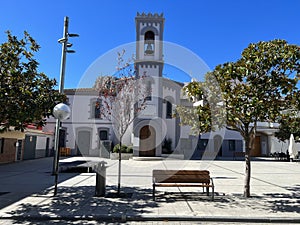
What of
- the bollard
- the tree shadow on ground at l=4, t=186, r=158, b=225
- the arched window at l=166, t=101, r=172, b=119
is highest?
the arched window at l=166, t=101, r=172, b=119

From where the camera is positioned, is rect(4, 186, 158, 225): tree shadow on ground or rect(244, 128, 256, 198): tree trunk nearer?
rect(4, 186, 158, 225): tree shadow on ground

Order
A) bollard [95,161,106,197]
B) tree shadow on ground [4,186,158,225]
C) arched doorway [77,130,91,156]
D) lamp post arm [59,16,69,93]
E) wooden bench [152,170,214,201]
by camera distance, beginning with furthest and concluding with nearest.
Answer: arched doorway [77,130,91,156] → lamp post arm [59,16,69,93] → bollard [95,161,106,197] → wooden bench [152,170,214,201] → tree shadow on ground [4,186,158,225]

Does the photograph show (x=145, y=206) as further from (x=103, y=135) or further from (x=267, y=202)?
(x=103, y=135)

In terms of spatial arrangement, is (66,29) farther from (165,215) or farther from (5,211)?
(165,215)

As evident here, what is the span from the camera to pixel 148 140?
22359 mm

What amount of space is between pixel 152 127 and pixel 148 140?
4.15 feet

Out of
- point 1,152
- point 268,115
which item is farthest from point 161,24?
point 268,115

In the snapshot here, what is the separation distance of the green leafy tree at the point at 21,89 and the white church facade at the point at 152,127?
13.6 metres

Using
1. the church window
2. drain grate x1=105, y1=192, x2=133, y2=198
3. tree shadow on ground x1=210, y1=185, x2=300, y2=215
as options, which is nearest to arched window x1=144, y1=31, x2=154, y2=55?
the church window

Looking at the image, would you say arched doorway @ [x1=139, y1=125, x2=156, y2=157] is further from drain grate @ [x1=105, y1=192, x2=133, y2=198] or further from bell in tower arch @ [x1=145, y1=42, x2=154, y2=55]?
drain grate @ [x1=105, y1=192, x2=133, y2=198]

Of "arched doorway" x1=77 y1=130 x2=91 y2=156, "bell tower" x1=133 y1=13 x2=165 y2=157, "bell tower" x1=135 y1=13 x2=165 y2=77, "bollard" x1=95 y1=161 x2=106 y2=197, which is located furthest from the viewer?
"arched doorway" x1=77 y1=130 x2=91 y2=156

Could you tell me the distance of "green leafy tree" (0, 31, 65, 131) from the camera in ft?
20.2

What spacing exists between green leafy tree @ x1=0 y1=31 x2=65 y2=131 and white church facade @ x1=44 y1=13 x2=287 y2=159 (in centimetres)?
1355

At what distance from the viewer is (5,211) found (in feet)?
19.5
